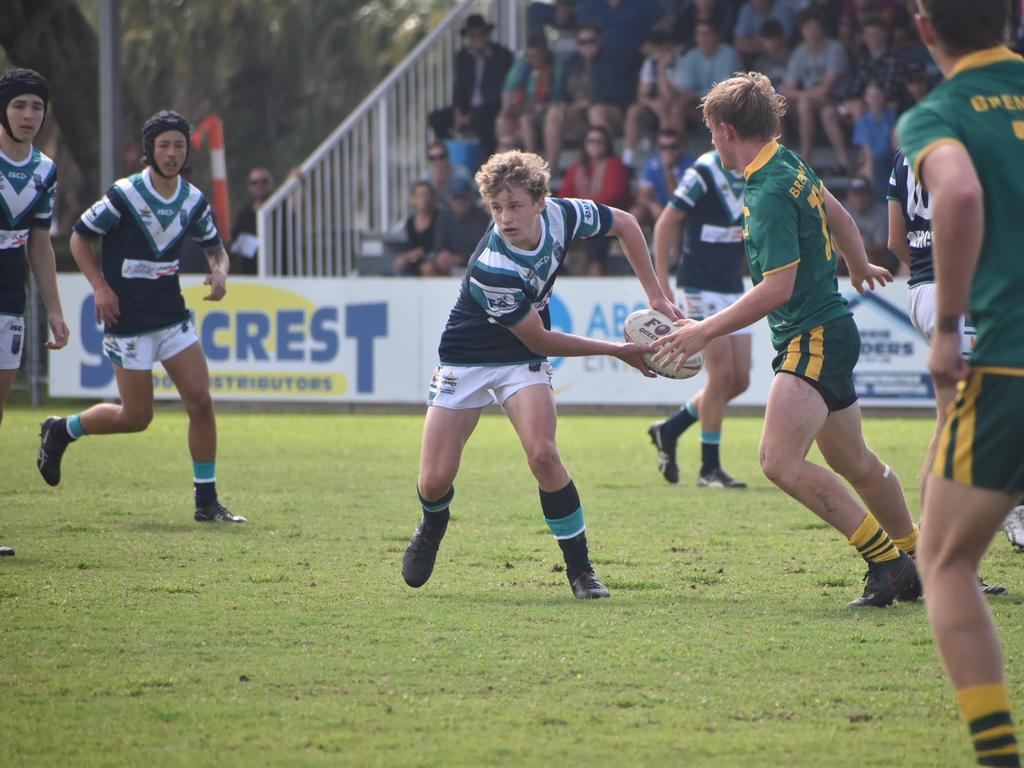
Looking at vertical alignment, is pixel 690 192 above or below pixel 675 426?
above

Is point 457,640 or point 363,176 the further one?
point 363,176

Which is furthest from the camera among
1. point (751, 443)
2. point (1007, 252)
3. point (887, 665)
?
point (751, 443)

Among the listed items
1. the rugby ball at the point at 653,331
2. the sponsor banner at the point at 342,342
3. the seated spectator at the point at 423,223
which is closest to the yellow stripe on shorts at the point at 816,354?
the rugby ball at the point at 653,331

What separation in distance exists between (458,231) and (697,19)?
4.23m

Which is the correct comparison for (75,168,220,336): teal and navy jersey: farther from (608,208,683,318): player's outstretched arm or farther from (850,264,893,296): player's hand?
(850,264,893,296): player's hand

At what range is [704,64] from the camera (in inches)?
712

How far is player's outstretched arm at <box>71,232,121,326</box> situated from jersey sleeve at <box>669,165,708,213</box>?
3725 millimetres

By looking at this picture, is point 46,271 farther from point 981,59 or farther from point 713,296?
point 981,59

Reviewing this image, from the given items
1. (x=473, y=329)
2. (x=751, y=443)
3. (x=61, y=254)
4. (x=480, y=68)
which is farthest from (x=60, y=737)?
(x=61, y=254)

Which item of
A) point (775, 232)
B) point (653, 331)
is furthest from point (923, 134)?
point (653, 331)

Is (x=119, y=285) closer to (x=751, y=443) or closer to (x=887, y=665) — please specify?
(x=887, y=665)

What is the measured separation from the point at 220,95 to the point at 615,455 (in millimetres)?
32295

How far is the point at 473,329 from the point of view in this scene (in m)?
6.19

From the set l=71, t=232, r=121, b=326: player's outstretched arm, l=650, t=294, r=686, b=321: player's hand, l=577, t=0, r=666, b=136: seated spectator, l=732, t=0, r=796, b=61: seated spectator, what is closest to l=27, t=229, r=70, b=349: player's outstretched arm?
l=71, t=232, r=121, b=326: player's outstretched arm
